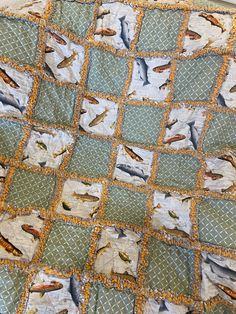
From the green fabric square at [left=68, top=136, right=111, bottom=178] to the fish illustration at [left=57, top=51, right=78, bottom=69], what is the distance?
0.31 metres

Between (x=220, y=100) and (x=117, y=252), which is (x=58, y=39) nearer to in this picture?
(x=220, y=100)

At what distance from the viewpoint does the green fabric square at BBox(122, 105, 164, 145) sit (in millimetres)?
1520

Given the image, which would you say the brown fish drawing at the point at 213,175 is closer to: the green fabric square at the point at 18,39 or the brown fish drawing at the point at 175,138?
the brown fish drawing at the point at 175,138

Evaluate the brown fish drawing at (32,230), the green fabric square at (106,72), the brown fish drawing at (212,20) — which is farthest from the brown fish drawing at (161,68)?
the brown fish drawing at (32,230)

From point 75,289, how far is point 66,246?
15 centimetres

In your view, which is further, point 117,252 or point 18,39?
point 18,39

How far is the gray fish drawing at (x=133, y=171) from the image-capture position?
1.43 meters

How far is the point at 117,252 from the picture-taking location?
1122 millimetres

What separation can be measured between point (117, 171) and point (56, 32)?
62cm

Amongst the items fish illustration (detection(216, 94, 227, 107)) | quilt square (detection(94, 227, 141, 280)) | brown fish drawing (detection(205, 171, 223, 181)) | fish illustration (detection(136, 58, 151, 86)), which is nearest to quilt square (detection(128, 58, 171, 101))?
fish illustration (detection(136, 58, 151, 86))

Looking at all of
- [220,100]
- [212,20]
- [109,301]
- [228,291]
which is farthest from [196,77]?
[109,301]

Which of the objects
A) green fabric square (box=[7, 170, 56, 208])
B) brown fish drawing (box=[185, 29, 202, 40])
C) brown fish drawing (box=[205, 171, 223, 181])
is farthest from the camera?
brown fish drawing (box=[185, 29, 202, 40])

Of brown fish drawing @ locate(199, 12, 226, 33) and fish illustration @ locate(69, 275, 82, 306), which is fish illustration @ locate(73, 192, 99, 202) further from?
brown fish drawing @ locate(199, 12, 226, 33)

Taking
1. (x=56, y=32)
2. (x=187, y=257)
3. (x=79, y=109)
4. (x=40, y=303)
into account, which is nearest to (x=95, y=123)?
(x=79, y=109)
